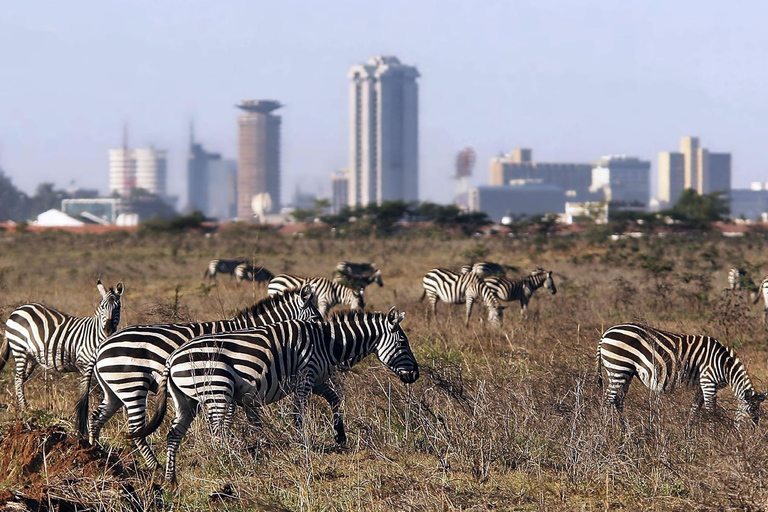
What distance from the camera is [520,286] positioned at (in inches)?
722

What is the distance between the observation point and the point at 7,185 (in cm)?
14325

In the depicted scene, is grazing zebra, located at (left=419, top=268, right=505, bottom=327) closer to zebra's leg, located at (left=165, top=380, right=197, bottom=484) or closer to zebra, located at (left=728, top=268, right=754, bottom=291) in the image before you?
zebra, located at (left=728, top=268, right=754, bottom=291)

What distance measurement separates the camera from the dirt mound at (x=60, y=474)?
6398mm

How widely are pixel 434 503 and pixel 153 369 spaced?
2.53 meters

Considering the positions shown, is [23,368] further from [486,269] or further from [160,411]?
[486,269]

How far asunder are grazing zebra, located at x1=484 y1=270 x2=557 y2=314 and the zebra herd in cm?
734

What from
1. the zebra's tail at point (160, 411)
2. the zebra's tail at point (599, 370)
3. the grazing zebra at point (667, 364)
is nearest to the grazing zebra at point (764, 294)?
the grazing zebra at point (667, 364)

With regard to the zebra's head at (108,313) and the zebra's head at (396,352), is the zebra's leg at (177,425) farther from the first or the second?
the zebra's head at (108,313)

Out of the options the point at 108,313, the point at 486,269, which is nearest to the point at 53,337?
the point at 108,313

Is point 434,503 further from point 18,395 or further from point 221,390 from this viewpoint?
point 18,395

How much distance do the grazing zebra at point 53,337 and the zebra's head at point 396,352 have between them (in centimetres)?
267

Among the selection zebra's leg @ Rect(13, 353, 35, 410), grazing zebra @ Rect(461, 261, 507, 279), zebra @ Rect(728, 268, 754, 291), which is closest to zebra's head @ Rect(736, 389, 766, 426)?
zebra's leg @ Rect(13, 353, 35, 410)

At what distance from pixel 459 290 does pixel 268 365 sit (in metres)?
11.1

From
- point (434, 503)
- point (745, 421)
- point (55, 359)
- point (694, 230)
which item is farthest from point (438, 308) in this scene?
point (694, 230)
